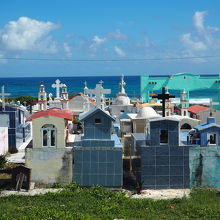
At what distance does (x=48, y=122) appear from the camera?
59.3ft

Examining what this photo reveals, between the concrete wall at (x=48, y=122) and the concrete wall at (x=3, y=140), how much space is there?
6.89m

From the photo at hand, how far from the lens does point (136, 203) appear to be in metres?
15.7

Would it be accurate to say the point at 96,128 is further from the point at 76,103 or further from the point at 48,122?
the point at 76,103

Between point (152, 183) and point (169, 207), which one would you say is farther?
point (152, 183)

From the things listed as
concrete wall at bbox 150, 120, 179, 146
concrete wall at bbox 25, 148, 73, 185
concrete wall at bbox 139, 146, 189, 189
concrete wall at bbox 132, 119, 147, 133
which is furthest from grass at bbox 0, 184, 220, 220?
concrete wall at bbox 132, 119, 147, 133

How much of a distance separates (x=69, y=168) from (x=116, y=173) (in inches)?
80.5

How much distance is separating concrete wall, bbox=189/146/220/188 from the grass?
0.83m

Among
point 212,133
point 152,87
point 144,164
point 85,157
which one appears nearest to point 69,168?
point 85,157

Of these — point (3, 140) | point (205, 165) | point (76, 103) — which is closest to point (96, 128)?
point (205, 165)

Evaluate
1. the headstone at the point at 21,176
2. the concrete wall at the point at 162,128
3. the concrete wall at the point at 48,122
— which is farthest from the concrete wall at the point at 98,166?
the headstone at the point at 21,176

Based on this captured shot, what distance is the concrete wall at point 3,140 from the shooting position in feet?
79.7

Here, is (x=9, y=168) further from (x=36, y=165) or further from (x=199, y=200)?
(x=199, y=200)

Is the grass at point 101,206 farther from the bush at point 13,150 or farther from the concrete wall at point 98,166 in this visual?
the bush at point 13,150

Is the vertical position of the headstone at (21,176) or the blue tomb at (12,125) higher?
the blue tomb at (12,125)
